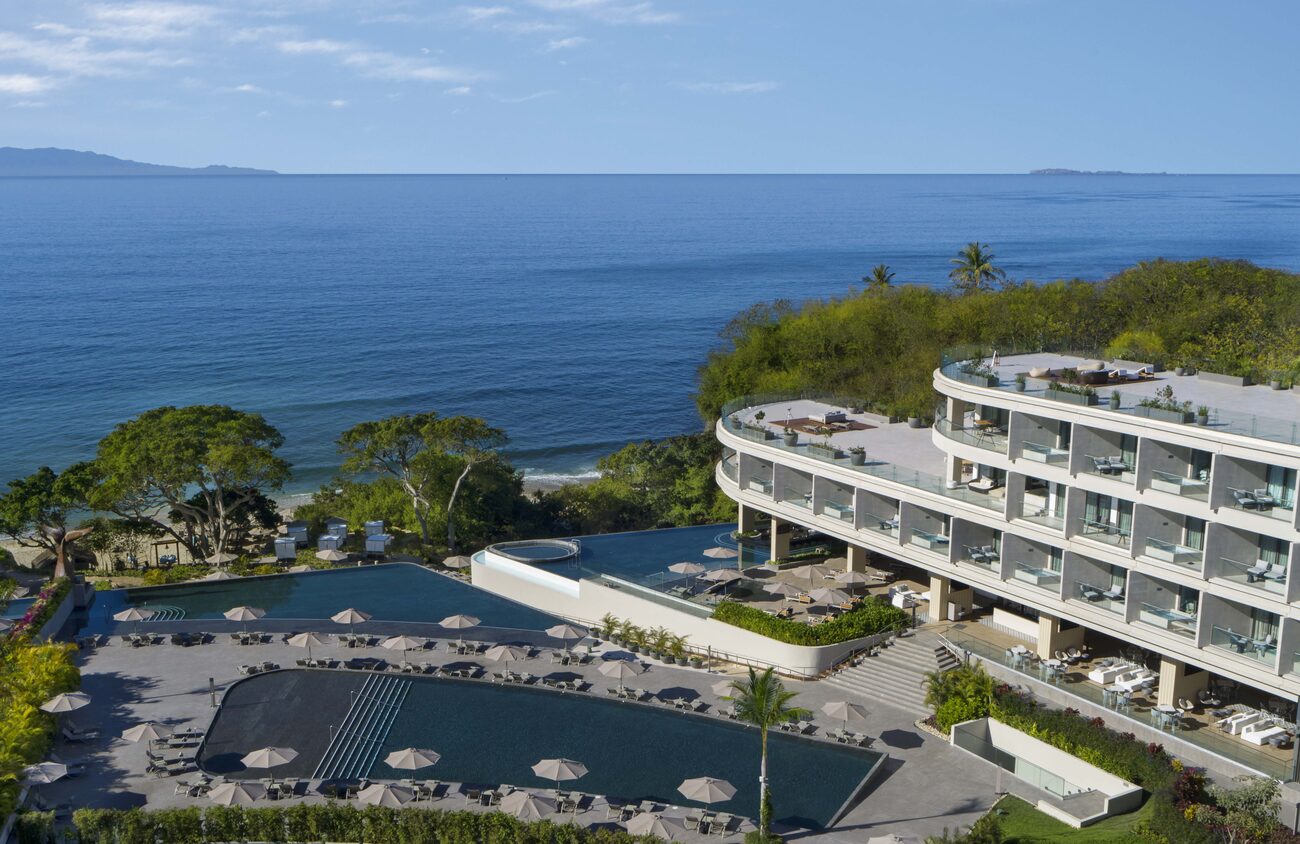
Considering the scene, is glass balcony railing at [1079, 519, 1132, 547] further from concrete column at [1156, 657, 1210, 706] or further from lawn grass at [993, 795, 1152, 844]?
lawn grass at [993, 795, 1152, 844]

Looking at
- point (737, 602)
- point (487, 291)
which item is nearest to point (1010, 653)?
point (737, 602)

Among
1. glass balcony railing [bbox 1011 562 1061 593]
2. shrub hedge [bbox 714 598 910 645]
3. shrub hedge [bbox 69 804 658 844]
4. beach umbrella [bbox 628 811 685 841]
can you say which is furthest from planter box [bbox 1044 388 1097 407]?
shrub hedge [bbox 69 804 658 844]

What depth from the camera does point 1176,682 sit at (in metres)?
32.5

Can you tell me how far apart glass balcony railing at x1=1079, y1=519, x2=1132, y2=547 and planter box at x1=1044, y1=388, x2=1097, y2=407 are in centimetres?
364

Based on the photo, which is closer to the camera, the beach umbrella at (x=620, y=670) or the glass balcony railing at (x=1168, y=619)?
the glass balcony railing at (x=1168, y=619)

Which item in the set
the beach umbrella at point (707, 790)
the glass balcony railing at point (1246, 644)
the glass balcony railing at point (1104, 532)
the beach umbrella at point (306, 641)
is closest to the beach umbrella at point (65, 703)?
the beach umbrella at point (306, 641)

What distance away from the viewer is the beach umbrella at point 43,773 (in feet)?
94.0

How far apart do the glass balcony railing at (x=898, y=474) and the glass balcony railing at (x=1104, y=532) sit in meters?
2.77

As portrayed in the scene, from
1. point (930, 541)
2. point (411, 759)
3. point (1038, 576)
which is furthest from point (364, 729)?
point (1038, 576)

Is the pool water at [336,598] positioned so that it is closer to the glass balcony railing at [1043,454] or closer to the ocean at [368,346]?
the glass balcony railing at [1043,454]

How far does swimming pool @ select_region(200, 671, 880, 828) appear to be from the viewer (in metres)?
30.5

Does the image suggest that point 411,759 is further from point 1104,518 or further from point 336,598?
point 1104,518

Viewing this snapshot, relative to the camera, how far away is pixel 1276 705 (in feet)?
105

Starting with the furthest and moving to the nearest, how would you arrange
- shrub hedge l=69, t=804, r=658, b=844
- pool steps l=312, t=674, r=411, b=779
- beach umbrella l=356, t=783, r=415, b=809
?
pool steps l=312, t=674, r=411, b=779 → beach umbrella l=356, t=783, r=415, b=809 → shrub hedge l=69, t=804, r=658, b=844
